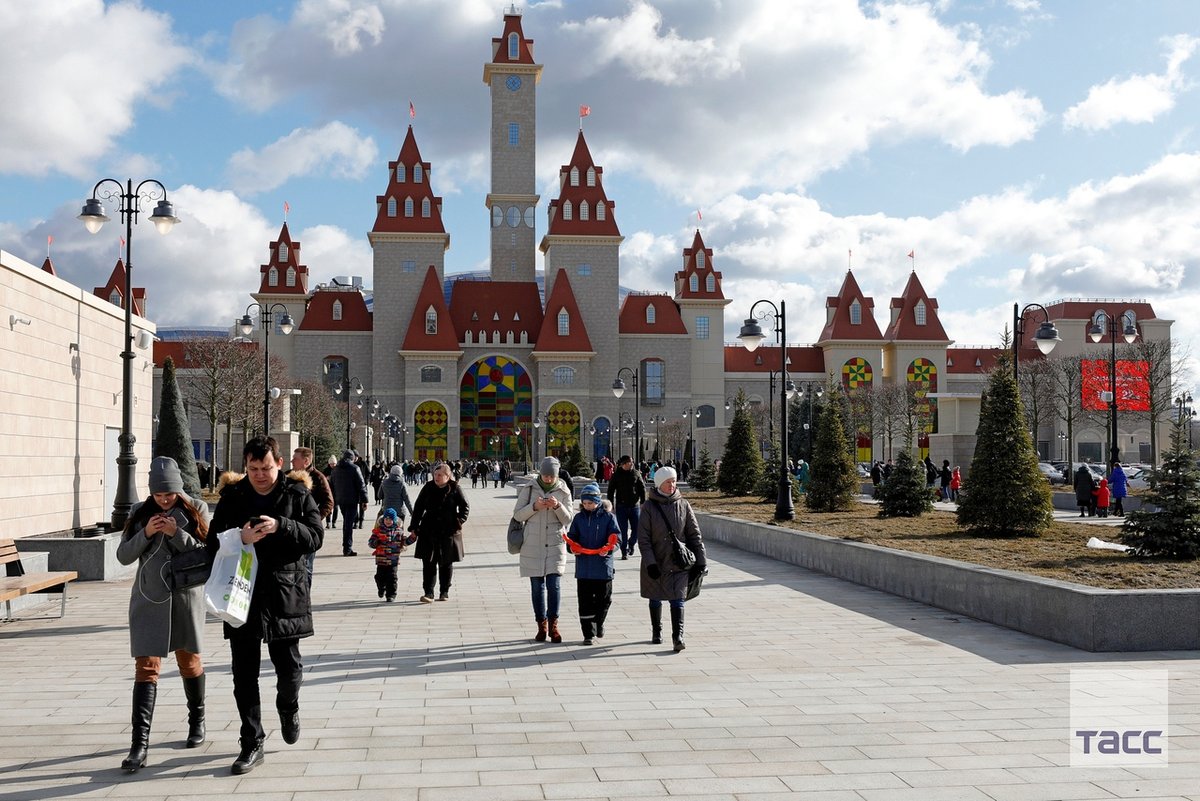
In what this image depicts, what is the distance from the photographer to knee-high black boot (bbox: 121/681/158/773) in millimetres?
5613

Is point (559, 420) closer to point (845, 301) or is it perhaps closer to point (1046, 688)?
point (845, 301)

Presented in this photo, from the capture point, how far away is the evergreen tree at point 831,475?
22953 mm

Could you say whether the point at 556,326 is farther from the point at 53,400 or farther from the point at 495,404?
the point at 53,400

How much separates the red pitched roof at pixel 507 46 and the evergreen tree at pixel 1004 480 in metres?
76.0

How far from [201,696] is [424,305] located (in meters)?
78.0

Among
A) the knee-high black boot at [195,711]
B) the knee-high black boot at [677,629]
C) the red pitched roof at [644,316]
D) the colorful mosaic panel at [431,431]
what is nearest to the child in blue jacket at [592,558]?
the knee-high black boot at [677,629]

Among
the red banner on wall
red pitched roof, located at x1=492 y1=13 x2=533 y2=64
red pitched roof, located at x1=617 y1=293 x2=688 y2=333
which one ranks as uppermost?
red pitched roof, located at x1=492 y1=13 x2=533 y2=64

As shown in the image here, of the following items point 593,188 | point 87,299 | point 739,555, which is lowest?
point 739,555

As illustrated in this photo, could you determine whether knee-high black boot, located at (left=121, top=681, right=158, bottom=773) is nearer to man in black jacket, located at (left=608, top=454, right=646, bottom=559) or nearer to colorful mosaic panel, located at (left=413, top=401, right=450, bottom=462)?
man in black jacket, located at (left=608, top=454, right=646, bottom=559)

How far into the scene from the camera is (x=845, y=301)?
92.0 meters

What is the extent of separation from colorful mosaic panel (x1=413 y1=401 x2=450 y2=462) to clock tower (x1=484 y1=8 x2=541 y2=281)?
1661 centimetres

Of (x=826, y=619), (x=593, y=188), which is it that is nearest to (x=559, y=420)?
(x=593, y=188)

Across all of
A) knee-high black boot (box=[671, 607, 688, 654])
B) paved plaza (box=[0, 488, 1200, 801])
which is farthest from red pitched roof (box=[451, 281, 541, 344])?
knee-high black boot (box=[671, 607, 688, 654])

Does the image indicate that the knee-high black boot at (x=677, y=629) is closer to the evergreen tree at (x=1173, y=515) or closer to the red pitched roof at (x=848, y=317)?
the evergreen tree at (x=1173, y=515)
